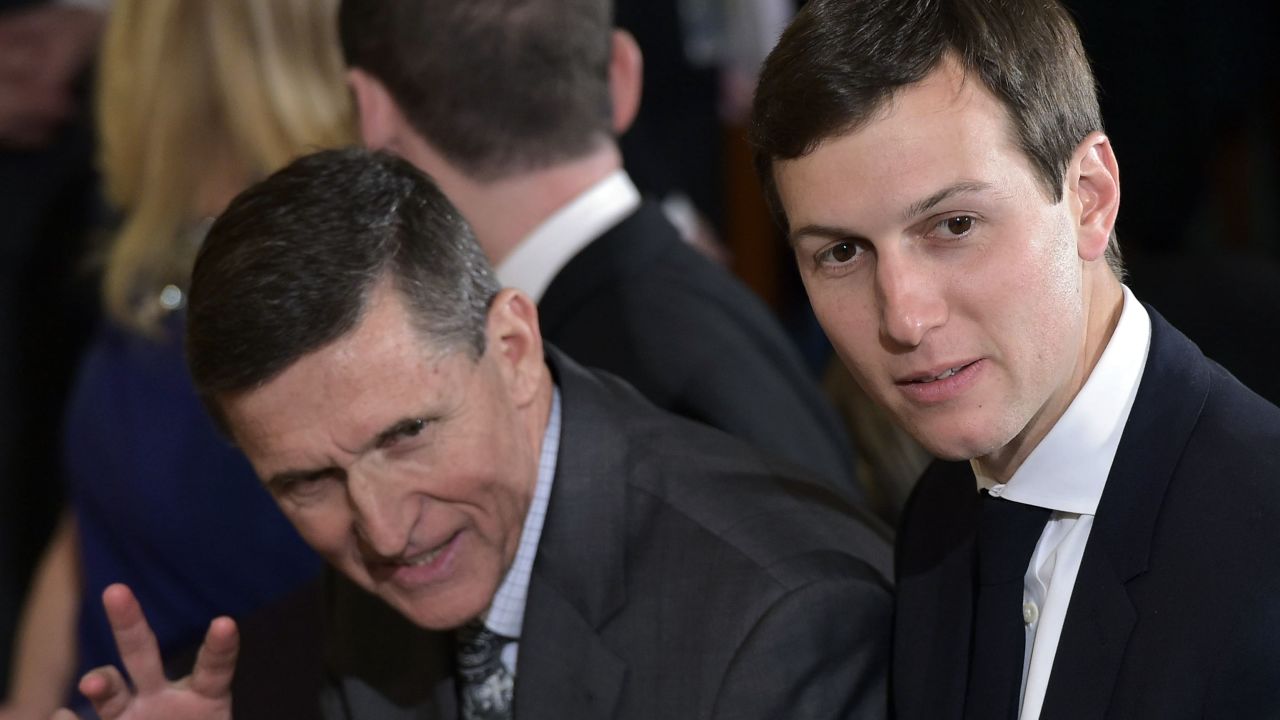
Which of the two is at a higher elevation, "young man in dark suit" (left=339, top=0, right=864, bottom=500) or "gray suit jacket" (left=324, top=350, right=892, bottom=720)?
"young man in dark suit" (left=339, top=0, right=864, bottom=500)

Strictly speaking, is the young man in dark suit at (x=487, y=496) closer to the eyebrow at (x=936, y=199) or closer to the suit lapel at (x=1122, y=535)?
the suit lapel at (x=1122, y=535)

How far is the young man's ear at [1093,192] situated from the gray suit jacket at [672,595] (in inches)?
19.1

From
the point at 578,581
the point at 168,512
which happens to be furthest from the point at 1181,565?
the point at 168,512

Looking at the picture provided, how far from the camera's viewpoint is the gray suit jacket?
68.9 inches

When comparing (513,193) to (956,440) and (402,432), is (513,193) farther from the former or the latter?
(956,440)

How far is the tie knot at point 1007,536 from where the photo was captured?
5.24ft

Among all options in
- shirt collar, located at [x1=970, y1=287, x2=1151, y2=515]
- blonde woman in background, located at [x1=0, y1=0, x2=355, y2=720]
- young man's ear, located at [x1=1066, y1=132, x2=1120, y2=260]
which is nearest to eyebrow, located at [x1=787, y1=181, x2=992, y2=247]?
young man's ear, located at [x1=1066, y1=132, x2=1120, y2=260]

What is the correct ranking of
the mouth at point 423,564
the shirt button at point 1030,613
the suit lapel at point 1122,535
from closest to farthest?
the suit lapel at point 1122,535 < the shirt button at point 1030,613 < the mouth at point 423,564

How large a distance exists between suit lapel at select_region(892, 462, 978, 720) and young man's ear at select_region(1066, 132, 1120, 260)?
354 millimetres

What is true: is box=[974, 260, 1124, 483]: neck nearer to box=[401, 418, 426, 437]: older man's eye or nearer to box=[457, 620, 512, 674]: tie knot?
box=[401, 418, 426, 437]: older man's eye

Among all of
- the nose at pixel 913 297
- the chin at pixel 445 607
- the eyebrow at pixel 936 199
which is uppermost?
the eyebrow at pixel 936 199

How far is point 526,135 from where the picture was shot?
2633mm

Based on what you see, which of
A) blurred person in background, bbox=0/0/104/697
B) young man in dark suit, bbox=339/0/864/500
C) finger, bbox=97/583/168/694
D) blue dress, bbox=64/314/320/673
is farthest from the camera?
blurred person in background, bbox=0/0/104/697

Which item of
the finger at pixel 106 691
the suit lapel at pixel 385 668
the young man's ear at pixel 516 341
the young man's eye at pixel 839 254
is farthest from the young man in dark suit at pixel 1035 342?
the finger at pixel 106 691
